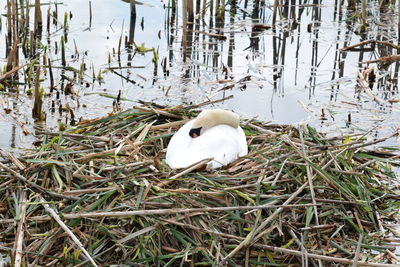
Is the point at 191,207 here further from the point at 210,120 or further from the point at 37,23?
the point at 37,23

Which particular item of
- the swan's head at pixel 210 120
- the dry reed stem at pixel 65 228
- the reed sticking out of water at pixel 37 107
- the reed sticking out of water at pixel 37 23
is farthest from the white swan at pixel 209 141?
the reed sticking out of water at pixel 37 23

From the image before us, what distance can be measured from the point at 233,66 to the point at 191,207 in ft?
14.6

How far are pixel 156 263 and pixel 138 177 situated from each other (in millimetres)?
750

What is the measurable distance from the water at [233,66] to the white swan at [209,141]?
755 mm

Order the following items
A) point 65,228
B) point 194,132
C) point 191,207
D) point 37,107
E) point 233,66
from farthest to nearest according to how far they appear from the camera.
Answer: point 233,66
point 37,107
point 194,132
point 191,207
point 65,228

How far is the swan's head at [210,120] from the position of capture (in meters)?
5.43

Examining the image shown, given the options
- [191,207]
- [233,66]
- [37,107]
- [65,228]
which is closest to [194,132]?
[191,207]

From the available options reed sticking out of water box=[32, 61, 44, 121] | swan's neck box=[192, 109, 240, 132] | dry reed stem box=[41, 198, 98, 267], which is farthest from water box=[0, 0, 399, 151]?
dry reed stem box=[41, 198, 98, 267]

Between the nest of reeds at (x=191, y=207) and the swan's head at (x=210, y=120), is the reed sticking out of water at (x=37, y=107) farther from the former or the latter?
the swan's head at (x=210, y=120)

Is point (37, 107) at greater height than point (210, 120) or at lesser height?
lesser

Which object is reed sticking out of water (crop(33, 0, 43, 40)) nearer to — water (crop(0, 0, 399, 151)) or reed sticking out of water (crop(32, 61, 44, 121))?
water (crop(0, 0, 399, 151))

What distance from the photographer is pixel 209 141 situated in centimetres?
529

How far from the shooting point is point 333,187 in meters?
4.88

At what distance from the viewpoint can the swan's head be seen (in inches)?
214
